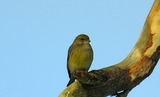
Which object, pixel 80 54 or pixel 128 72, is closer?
pixel 128 72

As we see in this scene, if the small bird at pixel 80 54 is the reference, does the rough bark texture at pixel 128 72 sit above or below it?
below

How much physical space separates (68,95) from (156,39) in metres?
1.65

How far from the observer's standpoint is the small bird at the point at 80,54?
7938 mm

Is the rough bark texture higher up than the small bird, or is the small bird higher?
the small bird

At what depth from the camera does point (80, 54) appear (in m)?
8.04

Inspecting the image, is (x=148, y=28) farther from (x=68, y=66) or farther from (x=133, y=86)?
(x=68, y=66)

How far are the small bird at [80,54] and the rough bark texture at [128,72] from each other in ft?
5.35

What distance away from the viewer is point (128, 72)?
6113 millimetres

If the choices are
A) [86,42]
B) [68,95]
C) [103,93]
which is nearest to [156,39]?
[103,93]

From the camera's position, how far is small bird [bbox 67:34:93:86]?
7.94m

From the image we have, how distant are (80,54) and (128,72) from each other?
206cm

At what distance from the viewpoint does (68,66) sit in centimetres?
838

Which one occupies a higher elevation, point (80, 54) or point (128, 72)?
point (80, 54)

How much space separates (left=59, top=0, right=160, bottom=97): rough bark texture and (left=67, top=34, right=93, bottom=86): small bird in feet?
5.35
